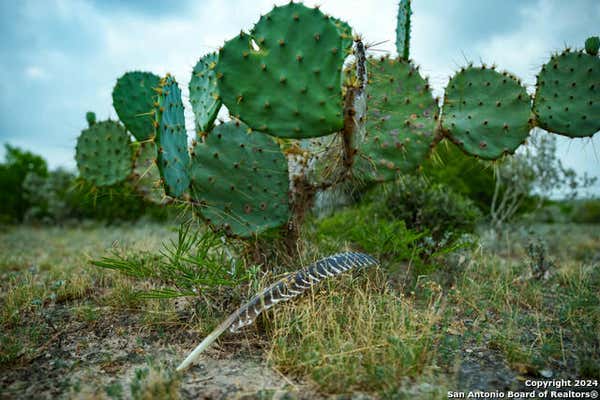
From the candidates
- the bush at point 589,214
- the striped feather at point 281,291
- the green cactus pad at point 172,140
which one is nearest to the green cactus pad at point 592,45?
the striped feather at point 281,291

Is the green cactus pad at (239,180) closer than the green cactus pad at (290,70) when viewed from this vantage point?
No

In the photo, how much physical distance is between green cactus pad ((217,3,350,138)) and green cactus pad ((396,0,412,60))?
0.98 metres

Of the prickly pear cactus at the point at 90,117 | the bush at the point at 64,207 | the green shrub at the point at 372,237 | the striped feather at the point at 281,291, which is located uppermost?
the prickly pear cactus at the point at 90,117

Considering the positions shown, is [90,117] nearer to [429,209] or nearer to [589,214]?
[429,209]

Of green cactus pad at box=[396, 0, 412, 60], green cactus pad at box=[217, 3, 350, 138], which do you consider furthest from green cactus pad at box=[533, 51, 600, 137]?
green cactus pad at box=[217, 3, 350, 138]

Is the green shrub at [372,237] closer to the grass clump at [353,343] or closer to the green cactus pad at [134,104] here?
the grass clump at [353,343]

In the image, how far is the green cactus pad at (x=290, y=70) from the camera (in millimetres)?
2238

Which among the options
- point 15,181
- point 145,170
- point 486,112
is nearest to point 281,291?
point 486,112

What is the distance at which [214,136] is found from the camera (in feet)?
9.00

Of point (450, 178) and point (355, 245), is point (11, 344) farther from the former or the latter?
point (450, 178)

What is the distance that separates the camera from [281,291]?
2.21 meters

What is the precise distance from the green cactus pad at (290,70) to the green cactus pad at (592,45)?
1.78 m

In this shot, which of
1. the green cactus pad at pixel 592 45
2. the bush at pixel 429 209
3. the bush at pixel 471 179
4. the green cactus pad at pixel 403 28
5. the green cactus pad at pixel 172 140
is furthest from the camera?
the bush at pixel 471 179

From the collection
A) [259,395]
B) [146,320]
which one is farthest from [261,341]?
[146,320]
